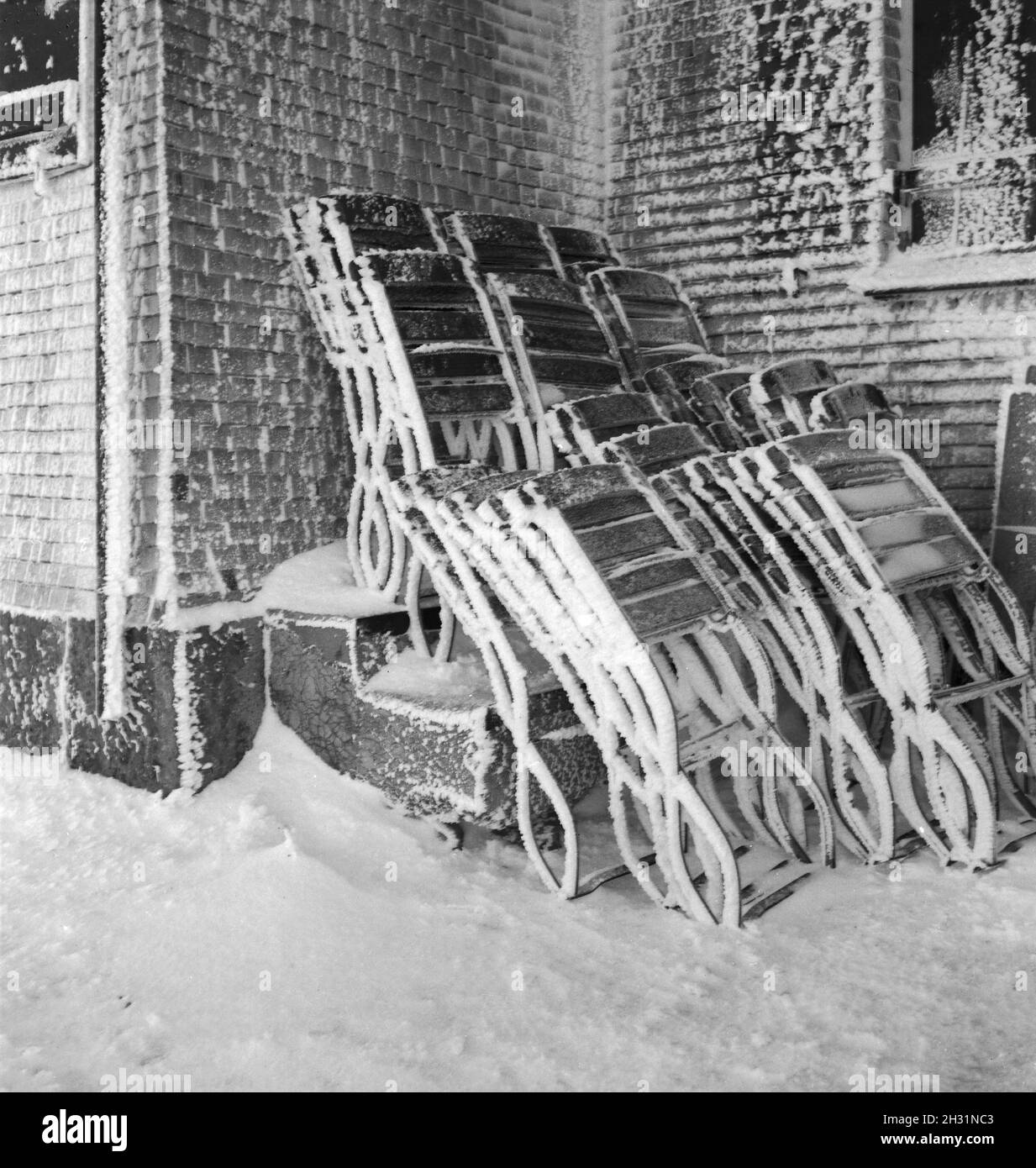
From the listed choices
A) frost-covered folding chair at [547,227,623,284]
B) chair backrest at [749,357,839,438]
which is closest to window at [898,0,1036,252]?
chair backrest at [749,357,839,438]

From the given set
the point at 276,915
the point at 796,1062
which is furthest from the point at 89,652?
the point at 796,1062

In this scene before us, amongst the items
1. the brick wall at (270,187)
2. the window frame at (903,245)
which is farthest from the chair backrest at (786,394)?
the brick wall at (270,187)

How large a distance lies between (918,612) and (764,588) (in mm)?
631

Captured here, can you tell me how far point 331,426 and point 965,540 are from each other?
2.61 m

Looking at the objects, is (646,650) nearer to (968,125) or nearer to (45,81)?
(45,81)

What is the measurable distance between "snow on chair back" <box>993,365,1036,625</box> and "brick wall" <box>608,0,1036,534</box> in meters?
0.37

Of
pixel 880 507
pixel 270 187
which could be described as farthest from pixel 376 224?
pixel 880 507

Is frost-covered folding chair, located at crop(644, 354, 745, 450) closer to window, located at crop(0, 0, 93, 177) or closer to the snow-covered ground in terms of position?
the snow-covered ground

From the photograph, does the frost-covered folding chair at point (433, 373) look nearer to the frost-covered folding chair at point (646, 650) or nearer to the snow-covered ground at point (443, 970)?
the frost-covered folding chair at point (646, 650)

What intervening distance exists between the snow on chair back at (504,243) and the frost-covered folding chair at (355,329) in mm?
470

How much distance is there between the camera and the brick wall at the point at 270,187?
15.0ft

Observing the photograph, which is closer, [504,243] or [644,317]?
[504,243]

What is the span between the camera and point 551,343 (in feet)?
17.0

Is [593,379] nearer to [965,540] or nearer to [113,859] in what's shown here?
[965,540]
